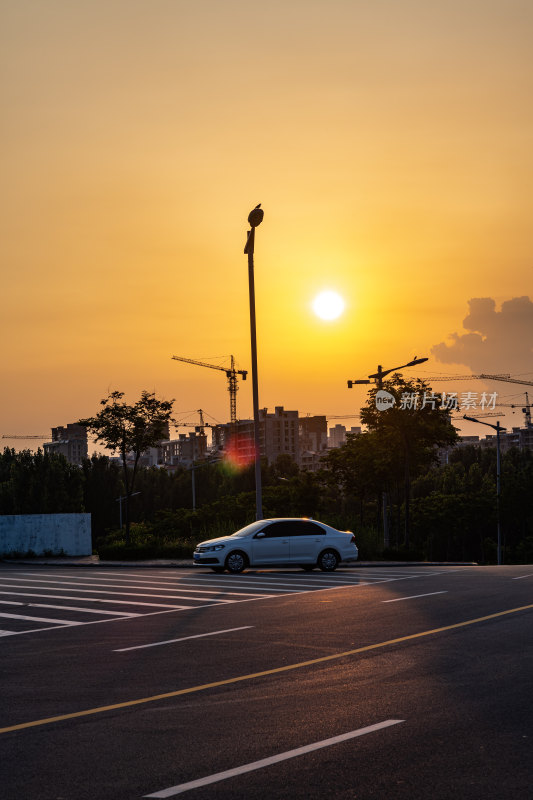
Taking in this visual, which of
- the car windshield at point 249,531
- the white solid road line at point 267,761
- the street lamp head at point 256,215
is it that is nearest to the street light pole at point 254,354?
the street lamp head at point 256,215

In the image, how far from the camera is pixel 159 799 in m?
5.55

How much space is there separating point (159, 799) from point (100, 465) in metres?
87.6

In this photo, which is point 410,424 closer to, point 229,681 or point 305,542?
point 305,542

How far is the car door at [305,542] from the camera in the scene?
2558 cm

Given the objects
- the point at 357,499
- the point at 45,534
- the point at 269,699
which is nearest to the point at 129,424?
the point at 45,534

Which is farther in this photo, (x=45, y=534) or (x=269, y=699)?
(x=45, y=534)

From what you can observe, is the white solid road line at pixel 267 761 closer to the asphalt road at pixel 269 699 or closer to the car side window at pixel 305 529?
the asphalt road at pixel 269 699

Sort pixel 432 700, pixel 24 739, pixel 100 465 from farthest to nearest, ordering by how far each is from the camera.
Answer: pixel 100 465 → pixel 432 700 → pixel 24 739

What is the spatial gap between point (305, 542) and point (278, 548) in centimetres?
84

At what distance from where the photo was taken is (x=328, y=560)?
2600 centimetres

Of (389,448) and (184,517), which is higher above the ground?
(389,448)

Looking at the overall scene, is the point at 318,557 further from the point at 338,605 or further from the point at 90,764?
the point at 90,764

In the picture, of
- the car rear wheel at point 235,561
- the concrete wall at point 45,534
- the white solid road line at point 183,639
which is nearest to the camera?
the white solid road line at point 183,639

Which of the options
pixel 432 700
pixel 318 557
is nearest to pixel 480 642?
pixel 432 700
